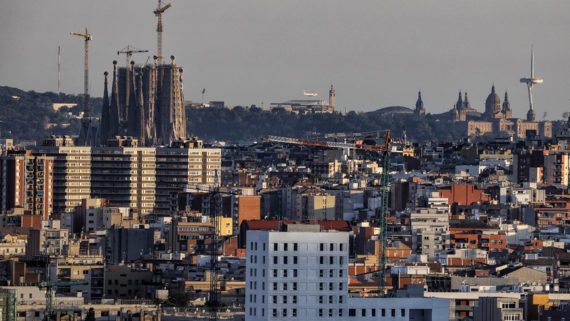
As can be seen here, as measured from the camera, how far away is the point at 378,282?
235ft

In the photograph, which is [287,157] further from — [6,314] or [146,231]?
[6,314]

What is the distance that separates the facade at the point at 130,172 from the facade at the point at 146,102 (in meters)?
25.5

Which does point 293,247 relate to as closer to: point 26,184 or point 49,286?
point 49,286

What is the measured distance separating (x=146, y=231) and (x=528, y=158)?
53.9m

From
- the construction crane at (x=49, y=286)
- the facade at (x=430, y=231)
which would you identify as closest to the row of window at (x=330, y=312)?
the construction crane at (x=49, y=286)

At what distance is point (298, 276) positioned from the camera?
5400 cm

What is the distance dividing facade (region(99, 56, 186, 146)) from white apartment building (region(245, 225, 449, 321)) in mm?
106563

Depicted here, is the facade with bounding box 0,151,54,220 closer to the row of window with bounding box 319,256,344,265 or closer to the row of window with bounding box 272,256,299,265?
the row of window with bounding box 319,256,344,265

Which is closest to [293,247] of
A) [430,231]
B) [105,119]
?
[430,231]

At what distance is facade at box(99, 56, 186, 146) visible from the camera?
16200 centimetres

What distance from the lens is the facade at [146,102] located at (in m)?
162

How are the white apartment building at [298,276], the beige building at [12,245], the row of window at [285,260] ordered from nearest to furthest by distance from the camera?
the white apartment building at [298,276] < the row of window at [285,260] < the beige building at [12,245]

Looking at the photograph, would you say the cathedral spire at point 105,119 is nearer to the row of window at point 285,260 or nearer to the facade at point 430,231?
the facade at point 430,231

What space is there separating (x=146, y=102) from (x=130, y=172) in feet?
98.3
